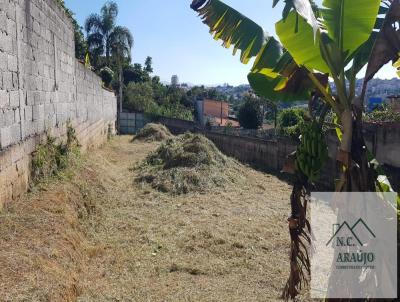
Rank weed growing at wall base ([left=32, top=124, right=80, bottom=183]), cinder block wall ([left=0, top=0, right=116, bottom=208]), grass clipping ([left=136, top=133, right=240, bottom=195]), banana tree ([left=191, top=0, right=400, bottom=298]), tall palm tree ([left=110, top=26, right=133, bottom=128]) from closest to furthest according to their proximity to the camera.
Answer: banana tree ([left=191, top=0, right=400, bottom=298]) < cinder block wall ([left=0, top=0, right=116, bottom=208]) < weed growing at wall base ([left=32, top=124, right=80, bottom=183]) < grass clipping ([left=136, top=133, right=240, bottom=195]) < tall palm tree ([left=110, top=26, right=133, bottom=128])

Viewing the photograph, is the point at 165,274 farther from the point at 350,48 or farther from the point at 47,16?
the point at 47,16

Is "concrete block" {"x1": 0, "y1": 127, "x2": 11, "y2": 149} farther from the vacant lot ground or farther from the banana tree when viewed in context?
the banana tree

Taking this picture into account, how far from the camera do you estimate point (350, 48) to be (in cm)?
280

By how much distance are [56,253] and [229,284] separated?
1820 millimetres

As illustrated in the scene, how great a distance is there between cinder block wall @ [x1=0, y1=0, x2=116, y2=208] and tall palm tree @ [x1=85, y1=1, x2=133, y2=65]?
20.6 m

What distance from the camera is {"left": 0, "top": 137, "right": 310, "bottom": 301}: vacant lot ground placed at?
3609mm

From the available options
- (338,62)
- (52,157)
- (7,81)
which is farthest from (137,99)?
(338,62)

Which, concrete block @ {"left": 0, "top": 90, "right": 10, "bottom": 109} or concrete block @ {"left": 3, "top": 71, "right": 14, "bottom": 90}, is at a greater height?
concrete block @ {"left": 3, "top": 71, "right": 14, "bottom": 90}

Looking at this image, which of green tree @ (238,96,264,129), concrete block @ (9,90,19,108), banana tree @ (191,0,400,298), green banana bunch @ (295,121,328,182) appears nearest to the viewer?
banana tree @ (191,0,400,298)

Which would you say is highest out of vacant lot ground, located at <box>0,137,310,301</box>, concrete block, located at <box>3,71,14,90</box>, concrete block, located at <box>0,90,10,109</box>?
concrete block, located at <box>3,71,14,90</box>

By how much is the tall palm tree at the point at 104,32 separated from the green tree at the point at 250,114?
9.61 metres

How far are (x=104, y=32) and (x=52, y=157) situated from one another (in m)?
25.2

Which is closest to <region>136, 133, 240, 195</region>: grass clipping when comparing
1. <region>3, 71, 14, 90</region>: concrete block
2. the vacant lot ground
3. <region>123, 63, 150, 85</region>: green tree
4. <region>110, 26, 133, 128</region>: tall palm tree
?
the vacant lot ground

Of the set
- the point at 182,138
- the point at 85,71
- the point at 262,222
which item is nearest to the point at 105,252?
the point at 262,222
